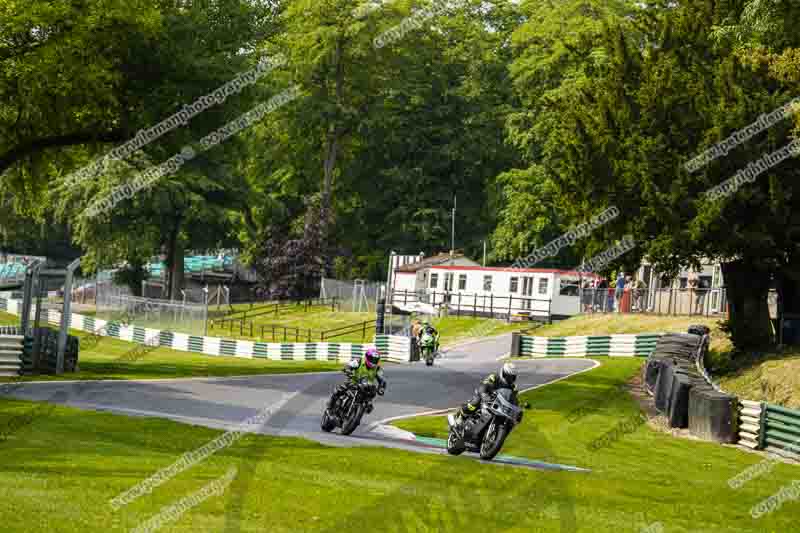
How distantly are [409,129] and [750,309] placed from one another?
5539 cm

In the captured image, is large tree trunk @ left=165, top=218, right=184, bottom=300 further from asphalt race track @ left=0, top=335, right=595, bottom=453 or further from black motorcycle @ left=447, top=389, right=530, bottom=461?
black motorcycle @ left=447, top=389, right=530, bottom=461

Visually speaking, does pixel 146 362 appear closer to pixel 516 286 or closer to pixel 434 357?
pixel 434 357

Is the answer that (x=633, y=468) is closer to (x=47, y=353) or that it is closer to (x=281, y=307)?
(x=47, y=353)

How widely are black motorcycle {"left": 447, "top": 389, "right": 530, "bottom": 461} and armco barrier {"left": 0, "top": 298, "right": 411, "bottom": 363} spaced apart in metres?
29.1

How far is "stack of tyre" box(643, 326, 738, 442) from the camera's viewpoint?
2662 centimetres

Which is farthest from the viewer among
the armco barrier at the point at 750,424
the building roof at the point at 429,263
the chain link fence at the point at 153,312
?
the building roof at the point at 429,263

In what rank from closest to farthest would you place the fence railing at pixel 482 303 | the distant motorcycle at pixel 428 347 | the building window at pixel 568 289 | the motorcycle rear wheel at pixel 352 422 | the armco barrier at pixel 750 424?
the motorcycle rear wheel at pixel 352 422
the armco barrier at pixel 750 424
the distant motorcycle at pixel 428 347
the building window at pixel 568 289
the fence railing at pixel 482 303

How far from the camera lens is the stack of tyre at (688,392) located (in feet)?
87.4

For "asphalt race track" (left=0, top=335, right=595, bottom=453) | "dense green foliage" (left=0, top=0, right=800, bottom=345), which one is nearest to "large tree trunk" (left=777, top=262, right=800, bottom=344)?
"dense green foliage" (left=0, top=0, right=800, bottom=345)

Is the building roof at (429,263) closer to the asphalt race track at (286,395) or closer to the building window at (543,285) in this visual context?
the building window at (543,285)

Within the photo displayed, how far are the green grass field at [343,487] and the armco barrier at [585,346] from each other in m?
21.5

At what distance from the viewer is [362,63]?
87.1 m

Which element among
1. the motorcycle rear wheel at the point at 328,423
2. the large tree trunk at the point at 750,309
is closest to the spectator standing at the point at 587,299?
the large tree trunk at the point at 750,309

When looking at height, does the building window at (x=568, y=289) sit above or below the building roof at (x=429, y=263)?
below
